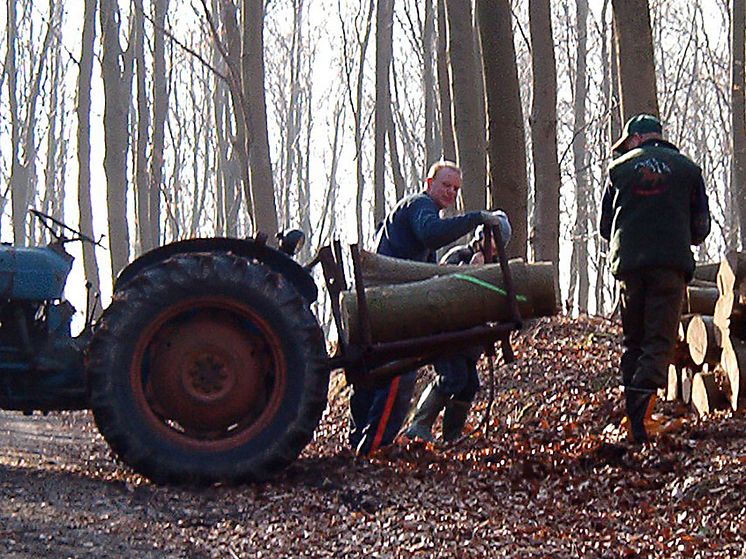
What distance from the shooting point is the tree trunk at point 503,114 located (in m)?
11.3

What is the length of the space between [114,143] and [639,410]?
51.0 feet

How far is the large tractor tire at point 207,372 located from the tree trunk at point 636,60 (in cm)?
508

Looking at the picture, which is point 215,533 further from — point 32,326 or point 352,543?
point 32,326

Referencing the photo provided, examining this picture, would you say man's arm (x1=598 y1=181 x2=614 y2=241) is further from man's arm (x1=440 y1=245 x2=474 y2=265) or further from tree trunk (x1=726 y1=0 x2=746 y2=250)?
tree trunk (x1=726 y1=0 x2=746 y2=250)

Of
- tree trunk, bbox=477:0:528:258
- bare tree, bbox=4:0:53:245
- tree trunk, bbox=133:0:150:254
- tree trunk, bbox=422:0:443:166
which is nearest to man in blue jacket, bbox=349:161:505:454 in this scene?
tree trunk, bbox=477:0:528:258

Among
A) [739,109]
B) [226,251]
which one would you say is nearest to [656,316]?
[226,251]

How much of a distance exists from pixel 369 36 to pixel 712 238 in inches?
1018

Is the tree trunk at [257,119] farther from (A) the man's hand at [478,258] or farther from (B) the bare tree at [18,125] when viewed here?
(B) the bare tree at [18,125]

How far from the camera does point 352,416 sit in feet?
27.1

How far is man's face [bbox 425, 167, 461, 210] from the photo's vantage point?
7660 millimetres

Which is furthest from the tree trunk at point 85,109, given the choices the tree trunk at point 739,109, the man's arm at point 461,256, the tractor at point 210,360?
the tractor at point 210,360

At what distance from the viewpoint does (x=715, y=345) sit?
7.83 m

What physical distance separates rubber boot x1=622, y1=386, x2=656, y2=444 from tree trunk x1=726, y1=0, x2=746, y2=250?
→ 29.3 feet

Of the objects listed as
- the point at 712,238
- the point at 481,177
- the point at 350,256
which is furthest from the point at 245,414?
the point at 712,238
